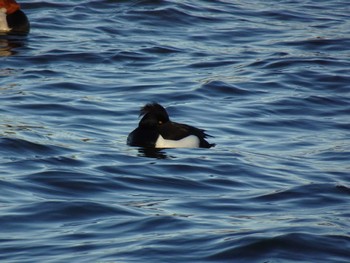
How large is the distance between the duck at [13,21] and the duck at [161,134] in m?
6.64

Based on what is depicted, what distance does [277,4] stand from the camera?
73.4 feet

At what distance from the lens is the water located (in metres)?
8.60

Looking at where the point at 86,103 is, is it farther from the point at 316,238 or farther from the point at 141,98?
the point at 316,238

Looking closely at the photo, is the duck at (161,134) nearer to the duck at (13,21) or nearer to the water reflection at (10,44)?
the water reflection at (10,44)

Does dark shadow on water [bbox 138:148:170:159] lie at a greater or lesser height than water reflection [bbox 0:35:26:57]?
greater

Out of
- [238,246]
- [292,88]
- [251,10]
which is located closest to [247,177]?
[238,246]

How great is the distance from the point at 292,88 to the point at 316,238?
814cm

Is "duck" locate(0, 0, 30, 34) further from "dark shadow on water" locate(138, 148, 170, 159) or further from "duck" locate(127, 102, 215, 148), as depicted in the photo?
"dark shadow on water" locate(138, 148, 170, 159)

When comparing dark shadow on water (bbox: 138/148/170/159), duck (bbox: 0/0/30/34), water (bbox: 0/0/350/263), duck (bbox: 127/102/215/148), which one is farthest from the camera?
duck (bbox: 0/0/30/34)

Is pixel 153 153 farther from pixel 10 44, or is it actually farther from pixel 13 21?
pixel 13 21

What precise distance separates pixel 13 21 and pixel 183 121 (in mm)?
5931

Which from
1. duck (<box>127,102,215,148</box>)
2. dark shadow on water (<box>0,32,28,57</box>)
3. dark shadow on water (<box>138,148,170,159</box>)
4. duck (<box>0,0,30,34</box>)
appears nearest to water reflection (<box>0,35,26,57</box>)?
dark shadow on water (<box>0,32,28,57</box>)

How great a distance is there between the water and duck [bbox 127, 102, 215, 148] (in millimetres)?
156

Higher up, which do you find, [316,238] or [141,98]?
[316,238]
